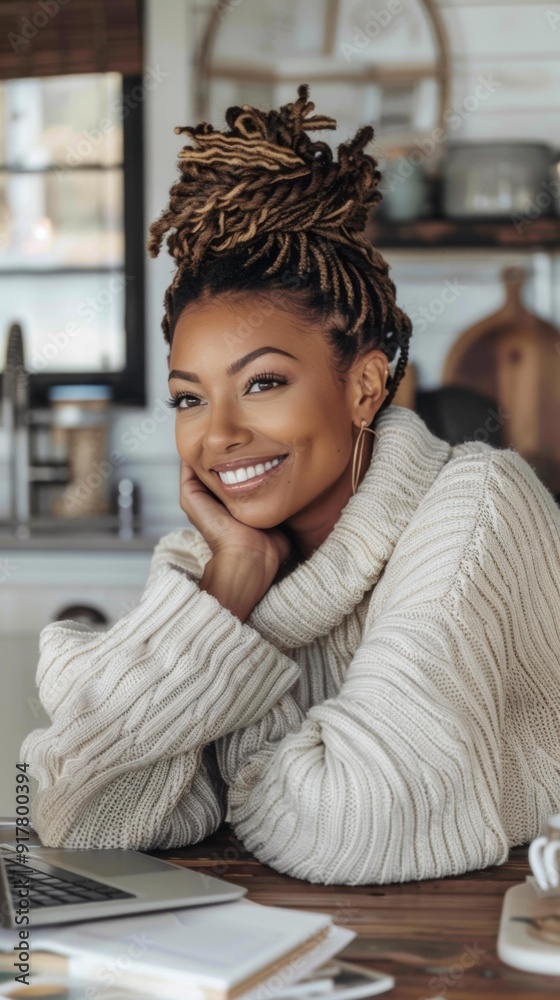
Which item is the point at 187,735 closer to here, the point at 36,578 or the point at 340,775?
the point at 340,775

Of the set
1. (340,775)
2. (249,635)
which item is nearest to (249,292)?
(249,635)

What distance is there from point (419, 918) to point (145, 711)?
11.7 inches

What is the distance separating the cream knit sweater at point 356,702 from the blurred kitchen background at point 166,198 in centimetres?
201

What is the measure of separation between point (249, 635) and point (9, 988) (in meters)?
0.41

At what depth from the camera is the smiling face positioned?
115 cm

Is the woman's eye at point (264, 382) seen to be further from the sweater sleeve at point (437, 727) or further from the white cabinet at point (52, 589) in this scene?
the white cabinet at point (52, 589)

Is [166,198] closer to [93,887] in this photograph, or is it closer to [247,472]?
[247,472]

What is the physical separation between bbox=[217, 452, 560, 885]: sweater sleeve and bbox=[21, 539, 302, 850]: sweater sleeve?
6 centimetres

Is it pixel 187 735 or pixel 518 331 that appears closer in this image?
pixel 187 735

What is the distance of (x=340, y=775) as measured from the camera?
90cm

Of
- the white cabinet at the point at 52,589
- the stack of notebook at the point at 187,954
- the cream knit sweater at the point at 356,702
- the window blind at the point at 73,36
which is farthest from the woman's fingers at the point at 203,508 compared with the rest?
the window blind at the point at 73,36

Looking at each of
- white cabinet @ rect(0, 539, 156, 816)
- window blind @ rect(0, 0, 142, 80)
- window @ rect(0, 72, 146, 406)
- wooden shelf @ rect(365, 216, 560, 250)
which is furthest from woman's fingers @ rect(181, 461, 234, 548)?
window blind @ rect(0, 0, 142, 80)

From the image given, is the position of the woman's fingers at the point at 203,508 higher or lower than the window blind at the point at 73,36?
lower

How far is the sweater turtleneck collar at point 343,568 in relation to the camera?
3.68 feet
